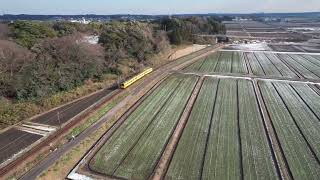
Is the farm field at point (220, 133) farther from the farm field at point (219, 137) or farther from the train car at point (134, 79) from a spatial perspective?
the train car at point (134, 79)

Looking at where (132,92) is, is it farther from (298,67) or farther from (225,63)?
(298,67)

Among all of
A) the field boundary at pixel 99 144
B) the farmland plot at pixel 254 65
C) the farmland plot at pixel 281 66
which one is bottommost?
the field boundary at pixel 99 144

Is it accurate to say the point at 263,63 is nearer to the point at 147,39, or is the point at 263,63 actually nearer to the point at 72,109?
the point at 147,39

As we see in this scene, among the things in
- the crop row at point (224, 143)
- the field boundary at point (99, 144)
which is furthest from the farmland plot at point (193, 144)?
the field boundary at point (99, 144)

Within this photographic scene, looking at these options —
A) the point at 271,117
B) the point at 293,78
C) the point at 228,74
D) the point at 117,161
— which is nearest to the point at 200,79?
the point at 228,74

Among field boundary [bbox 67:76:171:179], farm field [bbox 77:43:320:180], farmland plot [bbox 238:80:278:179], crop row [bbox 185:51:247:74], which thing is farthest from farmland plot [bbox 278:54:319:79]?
field boundary [bbox 67:76:171:179]

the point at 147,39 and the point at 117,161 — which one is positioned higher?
the point at 147,39
